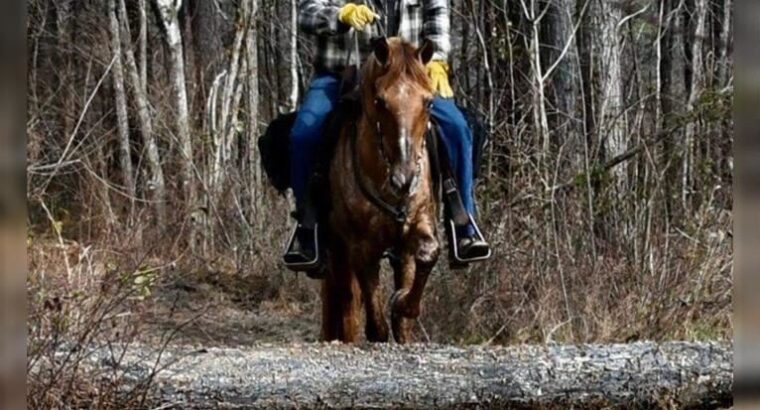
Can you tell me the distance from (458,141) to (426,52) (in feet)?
1.12

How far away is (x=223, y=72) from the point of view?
689 cm

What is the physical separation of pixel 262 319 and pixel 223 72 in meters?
2.28

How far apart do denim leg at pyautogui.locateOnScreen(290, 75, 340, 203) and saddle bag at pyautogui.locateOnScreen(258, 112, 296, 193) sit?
15 cm

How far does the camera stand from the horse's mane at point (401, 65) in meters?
3.14

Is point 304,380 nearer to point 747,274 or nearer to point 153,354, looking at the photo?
point 153,354

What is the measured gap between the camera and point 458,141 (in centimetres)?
347

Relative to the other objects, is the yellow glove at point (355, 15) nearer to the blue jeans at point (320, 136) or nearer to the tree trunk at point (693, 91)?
the blue jeans at point (320, 136)

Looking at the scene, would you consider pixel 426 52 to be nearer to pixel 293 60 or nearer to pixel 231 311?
pixel 231 311

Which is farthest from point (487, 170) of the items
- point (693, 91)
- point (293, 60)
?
point (293, 60)

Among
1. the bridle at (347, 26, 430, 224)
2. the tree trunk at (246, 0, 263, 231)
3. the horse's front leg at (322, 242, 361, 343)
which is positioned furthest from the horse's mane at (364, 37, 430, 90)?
the tree trunk at (246, 0, 263, 231)

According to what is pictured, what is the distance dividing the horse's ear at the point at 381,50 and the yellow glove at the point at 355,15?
22 cm

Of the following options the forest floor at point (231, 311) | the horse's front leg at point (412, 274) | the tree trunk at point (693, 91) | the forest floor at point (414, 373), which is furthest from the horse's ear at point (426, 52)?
the tree trunk at point (693, 91)

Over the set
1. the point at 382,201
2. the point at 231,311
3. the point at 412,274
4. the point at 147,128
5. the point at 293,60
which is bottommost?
the point at 231,311

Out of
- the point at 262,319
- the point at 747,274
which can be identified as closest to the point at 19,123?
the point at 747,274
